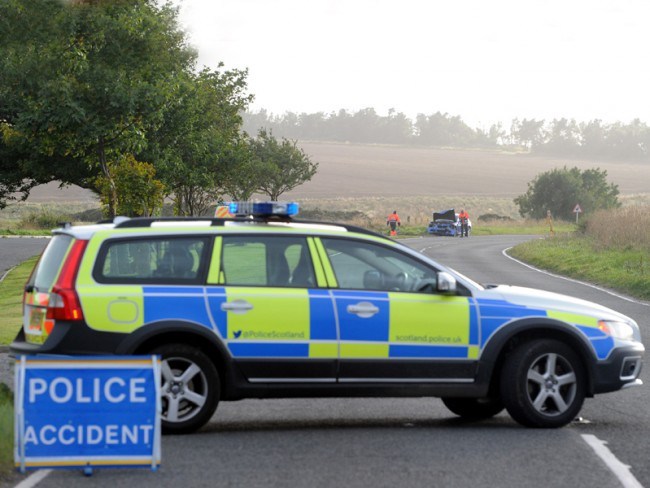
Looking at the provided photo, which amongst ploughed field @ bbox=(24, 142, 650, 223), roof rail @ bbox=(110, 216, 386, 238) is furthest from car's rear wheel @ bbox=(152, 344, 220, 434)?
ploughed field @ bbox=(24, 142, 650, 223)

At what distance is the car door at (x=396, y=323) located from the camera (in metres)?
8.60

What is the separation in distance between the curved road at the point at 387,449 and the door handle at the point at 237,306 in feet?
2.92

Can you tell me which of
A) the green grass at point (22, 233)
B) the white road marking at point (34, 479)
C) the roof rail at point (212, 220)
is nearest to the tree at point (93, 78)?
the roof rail at point (212, 220)

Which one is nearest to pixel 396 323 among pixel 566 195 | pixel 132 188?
pixel 132 188

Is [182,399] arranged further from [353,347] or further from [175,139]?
[175,139]

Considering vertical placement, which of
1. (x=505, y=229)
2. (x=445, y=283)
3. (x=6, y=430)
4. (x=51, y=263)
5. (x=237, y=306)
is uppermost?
(x=51, y=263)

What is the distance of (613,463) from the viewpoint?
7617mm

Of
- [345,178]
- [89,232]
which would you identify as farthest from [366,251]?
[345,178]

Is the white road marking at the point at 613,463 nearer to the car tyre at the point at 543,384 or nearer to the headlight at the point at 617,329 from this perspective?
the car tyre at the point at 543,384

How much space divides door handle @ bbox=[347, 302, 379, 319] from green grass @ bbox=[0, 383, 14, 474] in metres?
2.45

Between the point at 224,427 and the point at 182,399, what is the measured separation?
0.72 metres

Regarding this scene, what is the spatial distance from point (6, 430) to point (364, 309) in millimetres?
2569

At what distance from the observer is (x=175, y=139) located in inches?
1572

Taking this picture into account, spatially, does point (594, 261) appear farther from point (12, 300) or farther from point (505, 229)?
point (505, 229)
